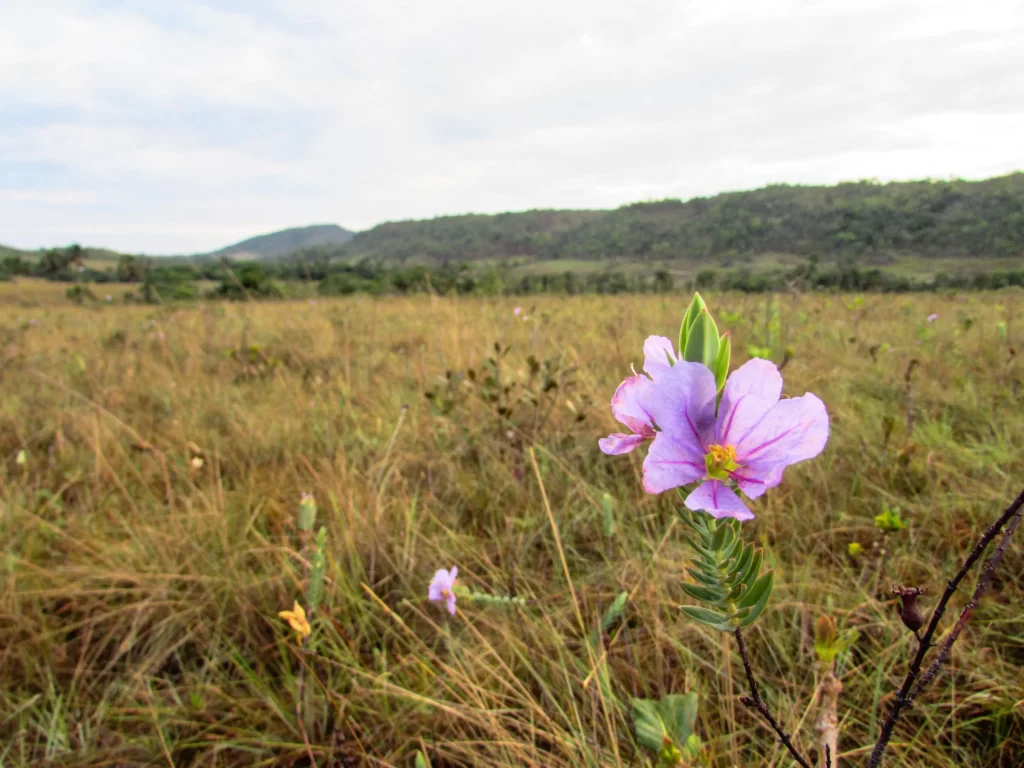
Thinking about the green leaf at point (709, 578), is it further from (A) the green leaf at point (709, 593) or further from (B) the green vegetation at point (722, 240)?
(B) the green vegetation at point (722, 240)

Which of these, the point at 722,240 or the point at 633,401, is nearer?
the point at 633,401

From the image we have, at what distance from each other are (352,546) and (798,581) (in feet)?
4.12

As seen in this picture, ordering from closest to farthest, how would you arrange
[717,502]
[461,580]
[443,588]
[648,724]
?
[717,502]
[648,724]
[443,588]
[461,580]

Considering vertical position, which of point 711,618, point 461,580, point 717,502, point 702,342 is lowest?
point 461,580

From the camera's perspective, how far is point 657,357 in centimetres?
52

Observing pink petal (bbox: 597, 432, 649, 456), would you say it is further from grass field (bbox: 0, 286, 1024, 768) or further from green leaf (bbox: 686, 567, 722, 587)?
grass field (bbox: 0, 286, 1024, 768)

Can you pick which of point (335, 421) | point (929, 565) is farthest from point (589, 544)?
point (335, 421)

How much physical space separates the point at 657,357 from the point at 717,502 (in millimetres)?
151

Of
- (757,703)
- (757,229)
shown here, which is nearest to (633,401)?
(757,703)

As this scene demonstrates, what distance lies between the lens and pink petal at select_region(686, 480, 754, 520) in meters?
0.39

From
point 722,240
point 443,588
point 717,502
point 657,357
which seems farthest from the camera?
point 722,240

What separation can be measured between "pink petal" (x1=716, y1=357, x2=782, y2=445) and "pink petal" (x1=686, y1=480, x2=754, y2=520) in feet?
0.18

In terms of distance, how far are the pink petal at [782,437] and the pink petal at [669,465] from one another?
0.04 meters

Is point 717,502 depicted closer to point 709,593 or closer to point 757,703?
point 709,593
